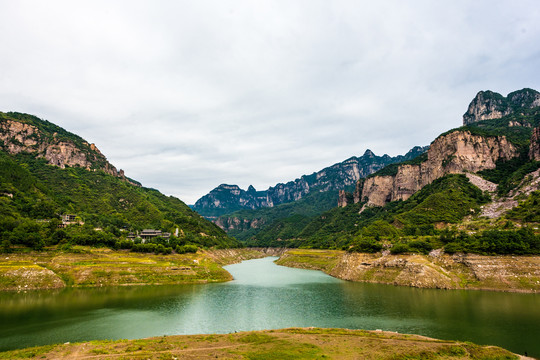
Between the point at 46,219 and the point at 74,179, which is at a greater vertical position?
the point at 74,179

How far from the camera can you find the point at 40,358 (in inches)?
944

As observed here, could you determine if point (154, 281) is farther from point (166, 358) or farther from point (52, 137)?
point (52, 137)

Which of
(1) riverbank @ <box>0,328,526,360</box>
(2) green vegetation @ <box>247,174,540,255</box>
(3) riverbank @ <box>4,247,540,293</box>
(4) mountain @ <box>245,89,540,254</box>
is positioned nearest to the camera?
(1) riverbank @ <box>0,328,526,360</box>

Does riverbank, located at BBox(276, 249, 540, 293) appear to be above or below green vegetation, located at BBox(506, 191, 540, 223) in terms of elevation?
below

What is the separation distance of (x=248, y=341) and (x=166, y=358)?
28.4 ft

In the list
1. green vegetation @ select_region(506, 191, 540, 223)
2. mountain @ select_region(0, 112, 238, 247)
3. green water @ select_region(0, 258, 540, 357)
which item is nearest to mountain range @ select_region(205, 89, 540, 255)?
green vegetation @ select_region(506, 191, 540, 223)

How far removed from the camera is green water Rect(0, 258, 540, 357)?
3300 centimetres

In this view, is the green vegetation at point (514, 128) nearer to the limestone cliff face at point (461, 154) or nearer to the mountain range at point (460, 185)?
the mountain range at point (460, 185)

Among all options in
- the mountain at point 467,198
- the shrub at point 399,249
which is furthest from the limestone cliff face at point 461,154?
the shrub at point 399,249

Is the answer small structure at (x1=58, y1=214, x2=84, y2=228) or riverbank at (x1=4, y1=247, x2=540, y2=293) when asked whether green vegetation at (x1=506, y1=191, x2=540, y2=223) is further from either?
small structure at (x1=58, y1=214, x2=84, y2=228)

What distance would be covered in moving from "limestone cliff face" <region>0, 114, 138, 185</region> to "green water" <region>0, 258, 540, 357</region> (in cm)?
11138

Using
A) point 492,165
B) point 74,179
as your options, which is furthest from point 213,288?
point 492,165

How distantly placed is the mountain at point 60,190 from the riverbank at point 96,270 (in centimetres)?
705

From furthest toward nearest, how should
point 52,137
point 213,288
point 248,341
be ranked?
point 52,137 < point 213,288 < point 248,341
